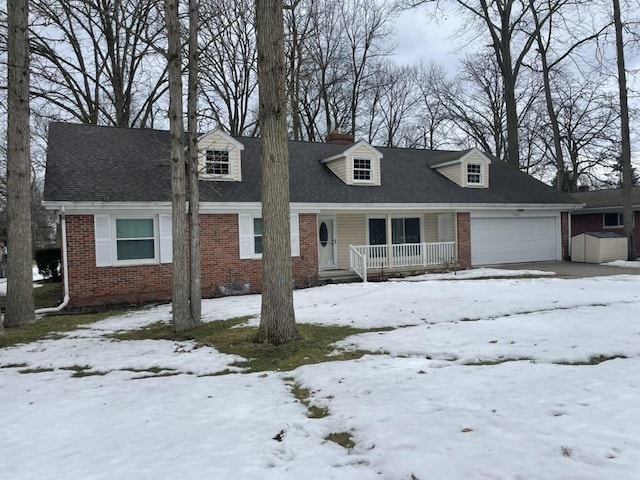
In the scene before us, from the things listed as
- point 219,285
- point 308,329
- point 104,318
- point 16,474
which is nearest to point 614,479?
point 16,474

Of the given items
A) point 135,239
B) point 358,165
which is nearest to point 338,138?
point 358,165

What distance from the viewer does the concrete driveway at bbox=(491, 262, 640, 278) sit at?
15438 millimetres

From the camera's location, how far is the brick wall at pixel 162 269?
473 inches

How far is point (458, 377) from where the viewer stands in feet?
16.5

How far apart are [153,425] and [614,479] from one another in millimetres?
3520

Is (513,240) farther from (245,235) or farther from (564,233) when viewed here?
A: (245,235)

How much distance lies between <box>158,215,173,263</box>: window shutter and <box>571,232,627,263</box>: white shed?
16722 mm

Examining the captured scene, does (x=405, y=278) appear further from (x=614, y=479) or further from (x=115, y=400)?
(x=614, y=479)

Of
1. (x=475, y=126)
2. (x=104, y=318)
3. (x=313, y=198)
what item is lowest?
(x=104, y=318)

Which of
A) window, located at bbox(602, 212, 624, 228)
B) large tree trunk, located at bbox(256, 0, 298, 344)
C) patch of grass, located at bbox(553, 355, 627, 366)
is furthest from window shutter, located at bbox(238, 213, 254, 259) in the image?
window, located at bbox(602, 212, 624, 228)

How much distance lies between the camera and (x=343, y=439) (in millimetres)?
3684

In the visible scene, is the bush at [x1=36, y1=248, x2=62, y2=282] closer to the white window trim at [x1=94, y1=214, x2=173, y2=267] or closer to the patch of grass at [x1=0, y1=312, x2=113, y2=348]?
the white window trim at [x1=94, y1=214, x2=173, y2=267]

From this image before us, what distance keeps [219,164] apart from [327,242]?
190 inches

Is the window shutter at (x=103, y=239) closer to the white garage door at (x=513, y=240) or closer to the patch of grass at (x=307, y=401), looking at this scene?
the patch of grass at (x=307, y=401)
